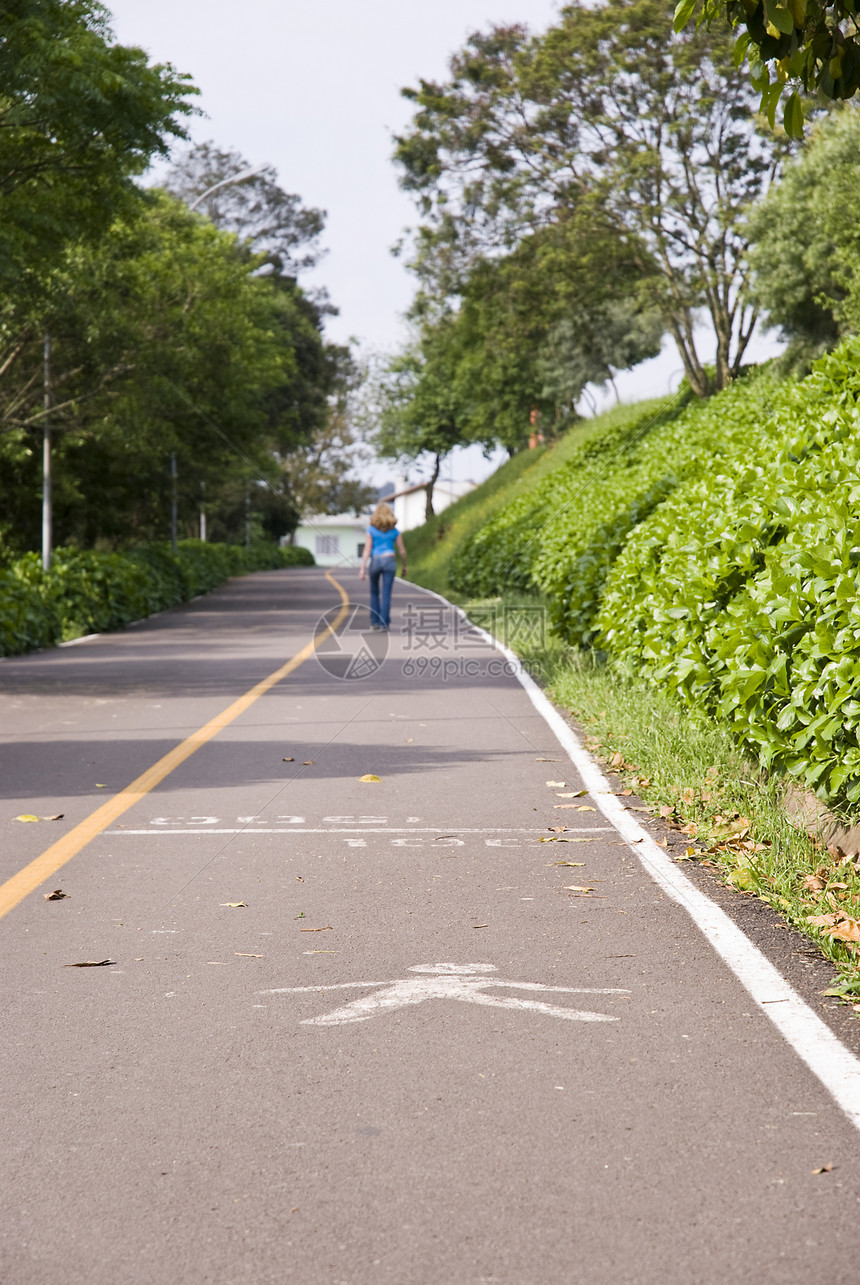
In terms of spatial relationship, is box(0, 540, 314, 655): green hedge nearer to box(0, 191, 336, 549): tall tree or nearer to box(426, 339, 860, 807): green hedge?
box(0, 191, 336, 549): tall tree

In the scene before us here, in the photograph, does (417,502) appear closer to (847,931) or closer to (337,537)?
(337,537)

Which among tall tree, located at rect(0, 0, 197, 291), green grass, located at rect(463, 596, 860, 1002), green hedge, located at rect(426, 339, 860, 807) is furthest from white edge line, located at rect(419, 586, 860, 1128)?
tall tree, located at rect(0, 0, 197, 291)

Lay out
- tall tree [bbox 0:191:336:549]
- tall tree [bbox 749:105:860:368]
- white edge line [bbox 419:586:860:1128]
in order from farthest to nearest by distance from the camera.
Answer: tall tree [bbox 0:191:336:549] → tall tree [bbox 749:105:860:368] → white edge line [bbox 419:586:860:1128]

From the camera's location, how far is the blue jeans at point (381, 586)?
818 inches

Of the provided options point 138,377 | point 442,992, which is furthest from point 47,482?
point 442,992

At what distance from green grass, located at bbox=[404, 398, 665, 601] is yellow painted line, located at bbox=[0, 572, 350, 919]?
75.9ft

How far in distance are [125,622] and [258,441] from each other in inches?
598

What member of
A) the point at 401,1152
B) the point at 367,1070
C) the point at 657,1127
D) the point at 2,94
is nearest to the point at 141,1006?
the point at 367,1070

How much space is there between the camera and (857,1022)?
15.3ft

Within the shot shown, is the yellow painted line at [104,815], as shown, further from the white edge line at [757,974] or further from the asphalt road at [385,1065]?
the white edge line at [757,974]

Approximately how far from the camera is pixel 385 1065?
14.3 feet

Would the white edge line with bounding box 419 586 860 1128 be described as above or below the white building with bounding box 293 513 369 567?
below

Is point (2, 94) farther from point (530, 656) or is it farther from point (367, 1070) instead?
point (367, 1070)

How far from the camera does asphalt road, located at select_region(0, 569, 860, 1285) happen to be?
10.6ft
